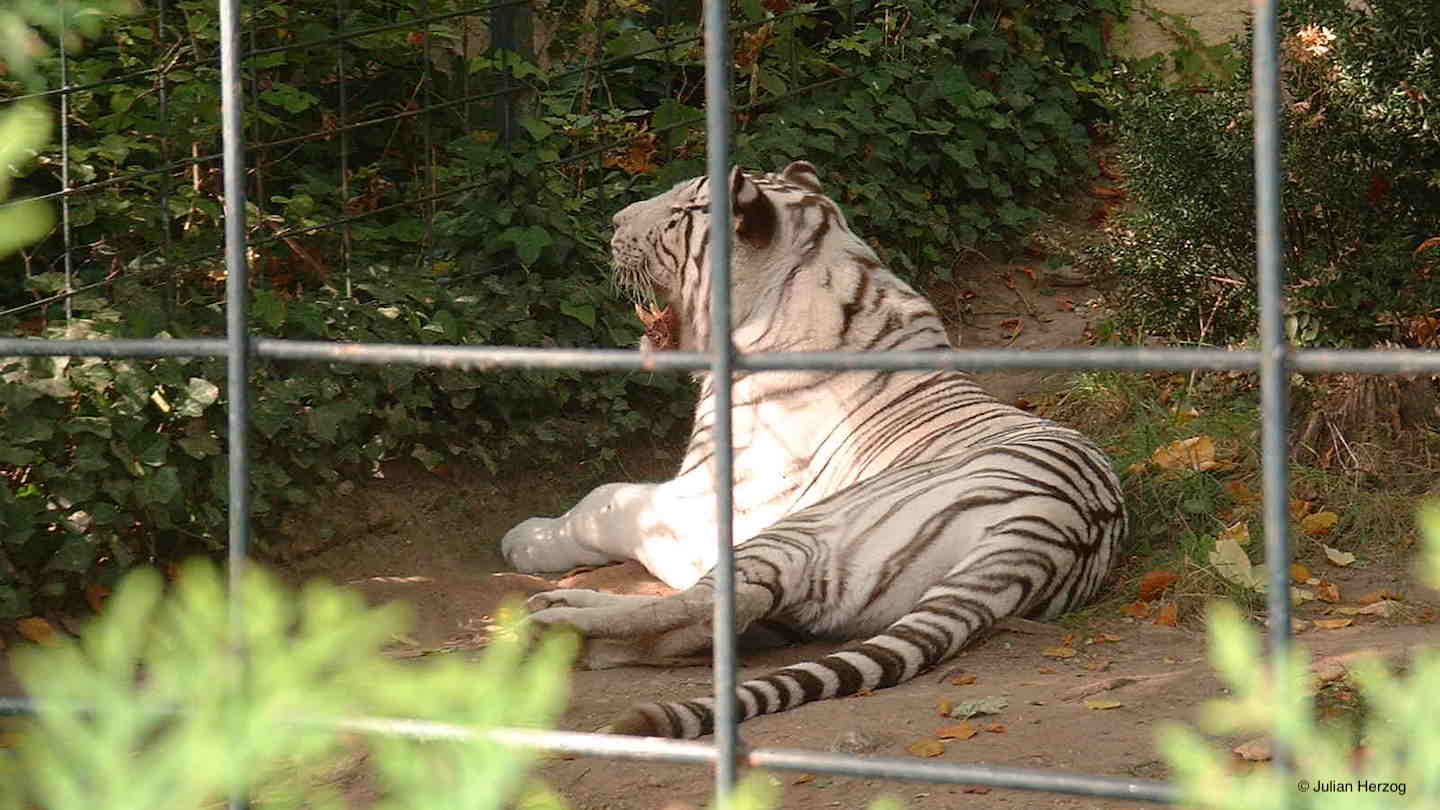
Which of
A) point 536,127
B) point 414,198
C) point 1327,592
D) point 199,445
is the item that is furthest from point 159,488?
point 1327,592

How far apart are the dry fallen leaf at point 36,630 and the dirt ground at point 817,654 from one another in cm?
89

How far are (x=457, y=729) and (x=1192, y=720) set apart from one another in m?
2.50

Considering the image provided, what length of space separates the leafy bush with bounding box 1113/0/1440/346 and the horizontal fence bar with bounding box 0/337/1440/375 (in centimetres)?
386

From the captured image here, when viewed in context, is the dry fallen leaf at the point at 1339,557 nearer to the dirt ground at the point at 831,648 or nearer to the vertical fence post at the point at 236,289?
the dirt ground at the point at 831,648

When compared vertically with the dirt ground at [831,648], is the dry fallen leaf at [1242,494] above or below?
above

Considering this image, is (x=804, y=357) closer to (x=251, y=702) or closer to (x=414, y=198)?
(x=251, y=702)

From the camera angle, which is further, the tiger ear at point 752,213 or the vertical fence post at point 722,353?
the tiger ear at point 752,213

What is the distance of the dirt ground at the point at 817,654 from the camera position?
10.3ft

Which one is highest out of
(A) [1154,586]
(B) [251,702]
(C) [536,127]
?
(C) [536,127]

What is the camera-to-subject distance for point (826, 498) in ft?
15.3

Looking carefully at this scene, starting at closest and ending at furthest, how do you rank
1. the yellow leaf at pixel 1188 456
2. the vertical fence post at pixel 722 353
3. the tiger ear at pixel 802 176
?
the vertical fence post at pixel 722 353 < the yellow leaf at pixel 1188 456 < the tiger ear at pixel 802 176

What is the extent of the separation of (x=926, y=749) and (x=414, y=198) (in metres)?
4.05

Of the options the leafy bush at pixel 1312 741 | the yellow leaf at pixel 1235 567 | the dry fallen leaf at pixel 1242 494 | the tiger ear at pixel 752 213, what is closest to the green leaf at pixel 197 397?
the tiger ear at pixel 752 213

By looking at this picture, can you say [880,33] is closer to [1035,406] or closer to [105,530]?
[1035,406]
